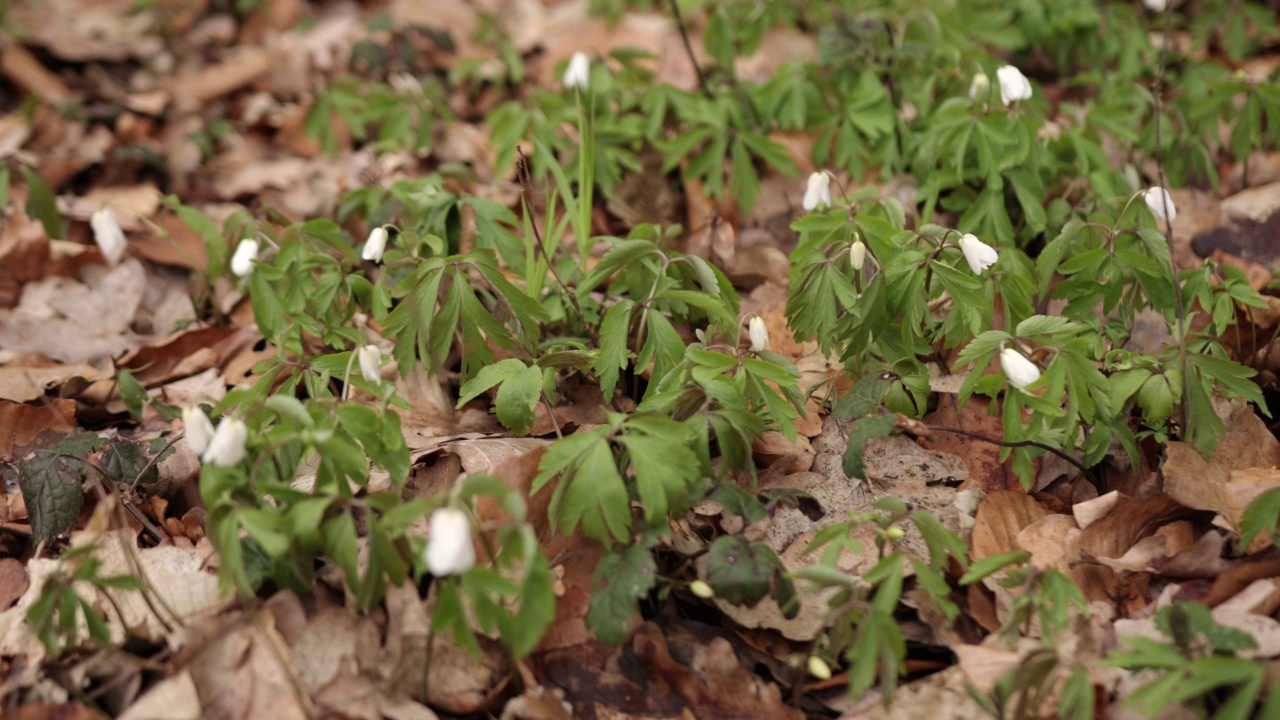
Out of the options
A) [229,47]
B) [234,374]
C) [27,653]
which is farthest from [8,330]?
[229,47]

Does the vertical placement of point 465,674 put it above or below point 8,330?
above

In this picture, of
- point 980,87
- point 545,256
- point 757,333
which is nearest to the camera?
point 757,333

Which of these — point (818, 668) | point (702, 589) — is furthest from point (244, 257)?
point (818, 668)

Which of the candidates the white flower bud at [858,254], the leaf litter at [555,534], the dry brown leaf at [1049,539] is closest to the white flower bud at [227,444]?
the leaf litter at [555,534]

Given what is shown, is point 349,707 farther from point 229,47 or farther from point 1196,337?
point 229,47

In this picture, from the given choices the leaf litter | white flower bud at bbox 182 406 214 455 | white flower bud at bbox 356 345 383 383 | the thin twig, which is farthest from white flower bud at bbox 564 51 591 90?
white flower bud at bbox 182 406 214 455

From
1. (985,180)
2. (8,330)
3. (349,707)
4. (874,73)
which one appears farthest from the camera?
(874,73)

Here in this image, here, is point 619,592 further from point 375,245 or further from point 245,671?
point 375,245

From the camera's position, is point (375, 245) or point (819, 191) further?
point (819, 191)
